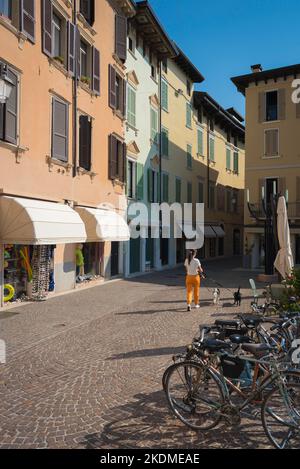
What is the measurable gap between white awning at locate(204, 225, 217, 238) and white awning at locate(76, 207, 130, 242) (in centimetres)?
1518

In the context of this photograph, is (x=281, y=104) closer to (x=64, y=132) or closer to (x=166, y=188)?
(x=166, y=188)

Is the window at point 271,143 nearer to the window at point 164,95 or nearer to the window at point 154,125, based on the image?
the window at point 164,95

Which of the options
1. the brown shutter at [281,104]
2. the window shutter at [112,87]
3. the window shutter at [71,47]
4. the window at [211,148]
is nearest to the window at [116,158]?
the window shutter at [112,87]

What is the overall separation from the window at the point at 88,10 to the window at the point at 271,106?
1496 cm

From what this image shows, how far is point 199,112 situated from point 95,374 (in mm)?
31086

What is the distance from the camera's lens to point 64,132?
15445 millimetres

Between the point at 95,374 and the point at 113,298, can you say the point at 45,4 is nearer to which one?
the point at 113,298

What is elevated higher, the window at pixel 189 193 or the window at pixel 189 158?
the window at pixel 189 158

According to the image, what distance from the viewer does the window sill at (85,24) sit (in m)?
16.5

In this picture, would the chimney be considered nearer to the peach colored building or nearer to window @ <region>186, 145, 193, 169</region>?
window @ <region>186, 145, 193, 169</region>

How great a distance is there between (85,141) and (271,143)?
52.0 feet

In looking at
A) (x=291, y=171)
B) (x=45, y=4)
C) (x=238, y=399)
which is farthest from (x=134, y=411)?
(x=291, y=171)

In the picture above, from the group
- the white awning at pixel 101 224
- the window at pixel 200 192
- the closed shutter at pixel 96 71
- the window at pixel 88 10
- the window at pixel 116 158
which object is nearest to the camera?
the white awning at pixel 101 224

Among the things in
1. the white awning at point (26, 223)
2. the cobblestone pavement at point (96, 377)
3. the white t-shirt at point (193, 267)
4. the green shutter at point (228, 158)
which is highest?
the green shutter at point (228, 158)
